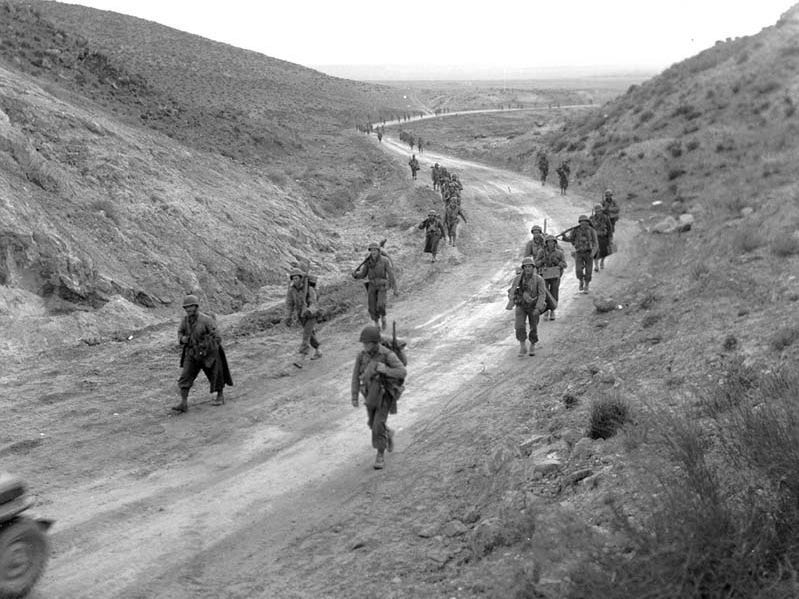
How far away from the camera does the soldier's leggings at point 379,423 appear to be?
29.4 feet

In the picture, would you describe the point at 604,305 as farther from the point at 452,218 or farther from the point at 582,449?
the point at 452,218

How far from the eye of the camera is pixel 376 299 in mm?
14609

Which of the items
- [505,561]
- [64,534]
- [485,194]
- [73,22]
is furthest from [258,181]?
[73,22]

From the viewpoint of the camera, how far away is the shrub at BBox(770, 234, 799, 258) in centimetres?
1372

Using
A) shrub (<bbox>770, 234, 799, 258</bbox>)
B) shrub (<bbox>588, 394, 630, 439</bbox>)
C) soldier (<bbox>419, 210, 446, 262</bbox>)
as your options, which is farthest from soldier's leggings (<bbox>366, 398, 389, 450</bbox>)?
soldier (<bbox>419, 210, 446, 262</bbox>)

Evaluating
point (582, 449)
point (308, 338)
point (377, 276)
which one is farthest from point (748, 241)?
point (582, 449)

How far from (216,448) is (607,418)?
4865 mm

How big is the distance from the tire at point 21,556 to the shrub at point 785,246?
1243 centimetres

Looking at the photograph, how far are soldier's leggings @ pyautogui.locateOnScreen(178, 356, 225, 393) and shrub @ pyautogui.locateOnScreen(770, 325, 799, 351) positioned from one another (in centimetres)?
730

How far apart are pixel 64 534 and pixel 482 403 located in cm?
555

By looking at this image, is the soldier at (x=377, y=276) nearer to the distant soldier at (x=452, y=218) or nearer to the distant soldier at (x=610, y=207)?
the distant soldier at (x=610, y=207)

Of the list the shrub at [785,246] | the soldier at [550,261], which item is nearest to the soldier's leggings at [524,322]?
the soldier at [550,261]

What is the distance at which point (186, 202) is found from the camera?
68.1 feet

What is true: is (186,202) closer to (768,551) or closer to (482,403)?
(482,403)
